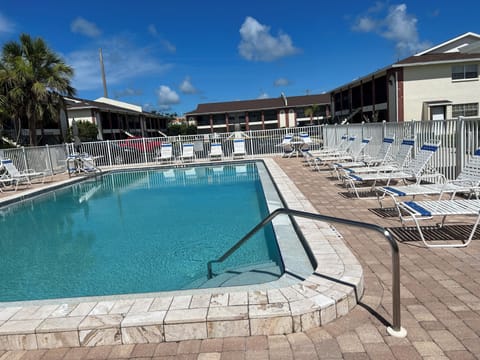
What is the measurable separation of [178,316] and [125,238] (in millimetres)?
4284

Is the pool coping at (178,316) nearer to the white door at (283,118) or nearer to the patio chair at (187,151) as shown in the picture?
the patio chair at (187,151)

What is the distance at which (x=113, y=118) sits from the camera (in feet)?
130

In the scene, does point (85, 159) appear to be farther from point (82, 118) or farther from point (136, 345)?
point (82, 118)

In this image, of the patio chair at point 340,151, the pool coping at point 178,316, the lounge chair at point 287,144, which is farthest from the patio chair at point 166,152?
the pool coping at point 178,316

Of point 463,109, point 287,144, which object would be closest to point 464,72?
point 463,109

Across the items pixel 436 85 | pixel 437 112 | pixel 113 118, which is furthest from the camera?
pixel 113 118

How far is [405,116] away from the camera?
1014 inches

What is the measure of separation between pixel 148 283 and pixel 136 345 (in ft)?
6.55

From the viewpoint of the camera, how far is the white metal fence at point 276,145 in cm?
689

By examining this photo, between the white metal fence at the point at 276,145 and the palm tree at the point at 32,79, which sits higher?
the palm tree at the point at 32,79

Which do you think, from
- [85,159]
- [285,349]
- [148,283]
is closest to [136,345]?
[285,349]

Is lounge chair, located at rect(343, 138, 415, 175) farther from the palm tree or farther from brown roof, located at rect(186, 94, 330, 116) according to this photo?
brown roof, located at rect(186, 94, 330, 116)

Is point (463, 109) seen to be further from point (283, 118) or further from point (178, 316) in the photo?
point (283, 118)

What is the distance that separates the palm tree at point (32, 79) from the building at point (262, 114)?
39846 mm
